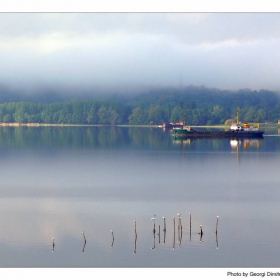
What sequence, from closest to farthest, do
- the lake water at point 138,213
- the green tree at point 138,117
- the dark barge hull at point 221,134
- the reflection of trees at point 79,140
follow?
the lake water at point 138,213, the reflection of trees at point 79,140, the dark barge hull at point 221,134, the green tree at point 138,117

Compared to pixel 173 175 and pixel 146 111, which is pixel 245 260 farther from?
pixel 146 111

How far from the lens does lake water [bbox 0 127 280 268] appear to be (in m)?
18.8

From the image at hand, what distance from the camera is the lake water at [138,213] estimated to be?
18.8 metres

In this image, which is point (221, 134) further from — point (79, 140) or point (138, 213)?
point (138, 213)

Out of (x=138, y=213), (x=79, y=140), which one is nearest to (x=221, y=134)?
(x=79, y=140)

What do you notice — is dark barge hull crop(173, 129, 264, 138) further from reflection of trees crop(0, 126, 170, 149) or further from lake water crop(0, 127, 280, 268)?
lake water crop(0, 127, 280, 268)

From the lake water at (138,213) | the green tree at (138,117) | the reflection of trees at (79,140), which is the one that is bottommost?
the green tree at (138,117)

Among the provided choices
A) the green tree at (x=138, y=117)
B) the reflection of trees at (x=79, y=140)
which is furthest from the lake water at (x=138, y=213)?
the green tree at (x=138, y=117)

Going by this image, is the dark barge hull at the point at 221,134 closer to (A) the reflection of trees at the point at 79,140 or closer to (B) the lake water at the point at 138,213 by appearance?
(A) the reflection of trees at the point at 79,140

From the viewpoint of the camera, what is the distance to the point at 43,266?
17.9 meters

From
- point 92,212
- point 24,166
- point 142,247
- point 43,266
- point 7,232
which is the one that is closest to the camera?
point 43,266

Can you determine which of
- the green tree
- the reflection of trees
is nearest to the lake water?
the reflection of trees

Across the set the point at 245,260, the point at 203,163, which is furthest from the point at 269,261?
the point at 203,163

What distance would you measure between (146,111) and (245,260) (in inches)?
5626
